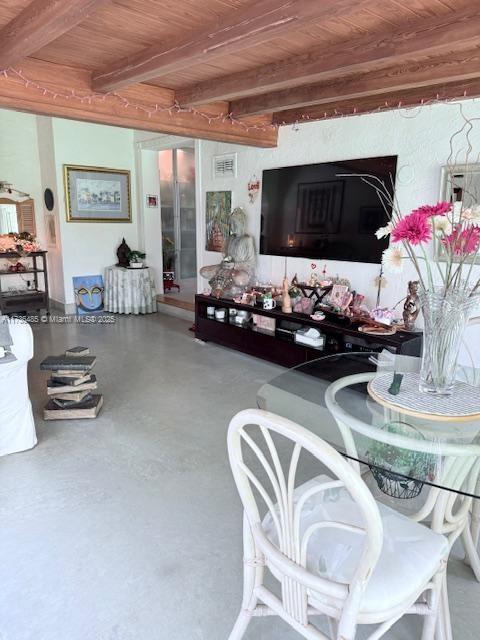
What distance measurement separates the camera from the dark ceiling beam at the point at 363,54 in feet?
7.11

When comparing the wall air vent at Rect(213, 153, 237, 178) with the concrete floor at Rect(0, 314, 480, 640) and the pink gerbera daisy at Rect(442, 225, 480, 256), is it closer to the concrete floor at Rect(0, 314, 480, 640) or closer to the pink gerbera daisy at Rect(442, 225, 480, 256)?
the concrete floor at Rect(0, 314, 480, 640)

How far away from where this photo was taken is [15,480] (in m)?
2.39

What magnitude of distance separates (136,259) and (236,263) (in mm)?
Result: 2270

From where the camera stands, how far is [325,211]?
4.06 metres

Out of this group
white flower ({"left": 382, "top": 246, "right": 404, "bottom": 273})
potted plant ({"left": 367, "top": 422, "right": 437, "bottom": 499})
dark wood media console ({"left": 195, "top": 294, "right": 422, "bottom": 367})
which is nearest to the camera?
potted plant ({"left": 367, "top": 422, "right": 437, "bottom": 499})

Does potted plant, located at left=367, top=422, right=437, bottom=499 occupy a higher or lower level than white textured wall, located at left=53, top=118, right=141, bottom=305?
lower

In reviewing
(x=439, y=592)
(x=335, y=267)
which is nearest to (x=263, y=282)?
(x=335, y=267)

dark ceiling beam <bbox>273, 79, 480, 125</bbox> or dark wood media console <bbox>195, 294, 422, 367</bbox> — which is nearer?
dark ceiling beam <bbox>273, 79, 480, 125</bbox>

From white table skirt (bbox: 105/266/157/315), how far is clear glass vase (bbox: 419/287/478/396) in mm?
5132

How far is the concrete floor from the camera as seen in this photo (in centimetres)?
158

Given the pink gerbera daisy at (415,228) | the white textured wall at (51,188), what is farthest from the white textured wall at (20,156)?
the pink gerbera daisy at (415,228)

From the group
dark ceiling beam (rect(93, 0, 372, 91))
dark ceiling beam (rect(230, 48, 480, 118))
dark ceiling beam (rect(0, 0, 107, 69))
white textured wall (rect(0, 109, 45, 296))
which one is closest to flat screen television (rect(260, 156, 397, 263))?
dark ceiling beam (rect(230, 48, 480, 118))

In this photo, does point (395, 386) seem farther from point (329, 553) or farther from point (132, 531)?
point (132, 531)

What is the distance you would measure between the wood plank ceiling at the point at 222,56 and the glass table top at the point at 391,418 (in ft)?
5.11
